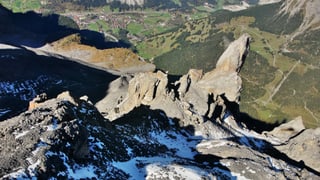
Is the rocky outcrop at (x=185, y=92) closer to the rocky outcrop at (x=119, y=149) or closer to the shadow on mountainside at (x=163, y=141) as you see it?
the shadow on mountainside at (x=163, y=141)

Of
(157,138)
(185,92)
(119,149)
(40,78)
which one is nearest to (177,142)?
(157,138)

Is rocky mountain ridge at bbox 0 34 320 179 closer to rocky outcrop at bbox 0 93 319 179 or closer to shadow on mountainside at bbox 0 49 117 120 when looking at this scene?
rocky outcrop at bbox 0 93 319 179

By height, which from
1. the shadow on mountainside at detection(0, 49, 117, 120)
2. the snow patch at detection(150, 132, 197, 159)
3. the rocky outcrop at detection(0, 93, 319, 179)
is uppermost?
the rocky outcrop at detection(0, 93, 319, 179)

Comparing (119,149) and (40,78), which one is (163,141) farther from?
(40,78)

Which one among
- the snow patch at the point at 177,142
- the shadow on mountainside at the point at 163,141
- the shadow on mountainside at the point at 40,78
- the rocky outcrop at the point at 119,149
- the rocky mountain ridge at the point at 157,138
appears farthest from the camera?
the shadow on mountainside at the point at 40,78

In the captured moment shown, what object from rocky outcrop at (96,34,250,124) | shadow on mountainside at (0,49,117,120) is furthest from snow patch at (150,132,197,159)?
shadow on mountainside at (0,49,117,120)

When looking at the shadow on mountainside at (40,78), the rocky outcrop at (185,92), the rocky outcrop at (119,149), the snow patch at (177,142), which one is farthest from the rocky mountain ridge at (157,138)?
the shadow on mountainside at (40,78)

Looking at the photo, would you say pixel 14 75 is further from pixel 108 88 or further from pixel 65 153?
Result: pixel 65 153
